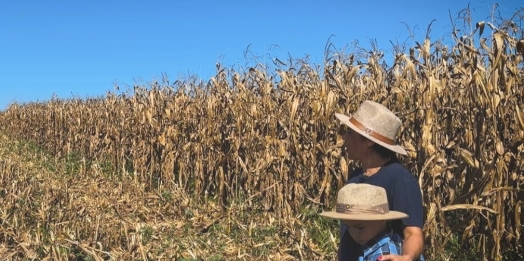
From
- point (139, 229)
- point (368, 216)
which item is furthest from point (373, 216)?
point (139, 229)

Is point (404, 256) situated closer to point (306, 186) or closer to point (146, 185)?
point (306, 186)

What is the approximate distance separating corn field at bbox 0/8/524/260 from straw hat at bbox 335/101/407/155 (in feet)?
6.98

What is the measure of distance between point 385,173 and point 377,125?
27 cm

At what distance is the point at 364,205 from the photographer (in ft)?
8.64

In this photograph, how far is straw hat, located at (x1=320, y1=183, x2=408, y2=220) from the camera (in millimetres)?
2619

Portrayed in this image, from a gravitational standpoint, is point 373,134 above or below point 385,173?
above

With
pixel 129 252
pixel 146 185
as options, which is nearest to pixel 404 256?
pixel 129 252

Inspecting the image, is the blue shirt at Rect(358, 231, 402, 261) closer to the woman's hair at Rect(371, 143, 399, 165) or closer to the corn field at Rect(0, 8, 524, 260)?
the woman's hair at Rect(371, 143, 399, 165)

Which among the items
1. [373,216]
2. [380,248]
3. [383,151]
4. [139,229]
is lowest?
[380,248]

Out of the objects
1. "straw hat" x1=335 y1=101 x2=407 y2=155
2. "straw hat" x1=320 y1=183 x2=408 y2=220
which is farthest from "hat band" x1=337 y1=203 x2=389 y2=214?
"straw hat" x1=335 y1=101 x2=407 y2=155

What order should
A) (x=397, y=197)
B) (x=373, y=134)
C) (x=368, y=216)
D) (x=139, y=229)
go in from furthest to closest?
(x=139, y=229) < (x=373, y=134) < (x=397, y=197) < (x=368, y=216)

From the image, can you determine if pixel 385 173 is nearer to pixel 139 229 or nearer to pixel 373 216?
pixel 373 216

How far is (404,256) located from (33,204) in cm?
606

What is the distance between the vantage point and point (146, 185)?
10.6 m
